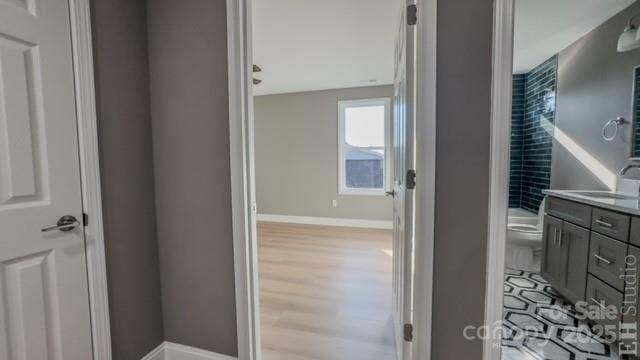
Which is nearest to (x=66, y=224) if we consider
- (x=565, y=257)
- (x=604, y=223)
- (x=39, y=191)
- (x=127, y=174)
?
(x=39, y=191)

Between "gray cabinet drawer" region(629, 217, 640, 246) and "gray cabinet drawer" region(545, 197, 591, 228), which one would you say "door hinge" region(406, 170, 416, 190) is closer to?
"gray cabinet drawer" region(629, 217, 640, 246)

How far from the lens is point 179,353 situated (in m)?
1.69

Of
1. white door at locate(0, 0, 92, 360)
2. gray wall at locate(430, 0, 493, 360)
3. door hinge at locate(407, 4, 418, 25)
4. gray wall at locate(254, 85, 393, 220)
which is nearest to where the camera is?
white door at locate(0, 0, 92, 360)

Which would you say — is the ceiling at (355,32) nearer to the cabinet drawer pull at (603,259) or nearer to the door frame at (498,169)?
the door frame at (498,169)

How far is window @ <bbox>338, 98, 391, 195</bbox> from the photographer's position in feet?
16.2

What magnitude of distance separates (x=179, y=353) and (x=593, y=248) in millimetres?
2789

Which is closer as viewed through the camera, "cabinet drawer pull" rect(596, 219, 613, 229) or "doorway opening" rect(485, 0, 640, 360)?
"doorway opening" rect(485, 0, 640, 360)

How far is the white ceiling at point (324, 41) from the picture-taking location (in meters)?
2.36

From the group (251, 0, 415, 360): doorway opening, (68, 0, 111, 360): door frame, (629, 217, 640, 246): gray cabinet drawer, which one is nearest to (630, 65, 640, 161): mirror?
(629, 217, 640, 246): gray cabinet drawer

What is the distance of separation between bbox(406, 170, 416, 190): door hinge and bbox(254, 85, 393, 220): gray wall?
3700 millimetres

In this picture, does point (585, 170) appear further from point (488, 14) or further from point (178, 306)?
point (178, 306)

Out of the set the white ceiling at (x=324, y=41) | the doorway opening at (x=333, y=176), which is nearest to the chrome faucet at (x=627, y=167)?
the doorway opening at (x=333, y=176)

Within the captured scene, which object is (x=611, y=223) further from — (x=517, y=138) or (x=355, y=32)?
(x=517, y=138)

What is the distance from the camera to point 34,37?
1.12 meters
